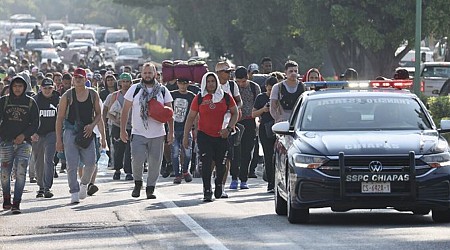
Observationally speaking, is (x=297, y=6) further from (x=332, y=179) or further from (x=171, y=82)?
(x=332, y=179)

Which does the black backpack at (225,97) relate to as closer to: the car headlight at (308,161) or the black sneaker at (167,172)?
the car headlight at (308,161)

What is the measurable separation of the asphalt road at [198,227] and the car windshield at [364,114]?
1.03 metres

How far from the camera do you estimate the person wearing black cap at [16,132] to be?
58.1 feet

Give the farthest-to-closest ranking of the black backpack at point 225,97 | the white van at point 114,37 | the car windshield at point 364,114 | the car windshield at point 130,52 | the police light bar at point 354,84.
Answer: the white van at point 114,37, the car windshield at point 130,52, the black backpack at point 225,97, the police light bar at point 354,84, the car windshield at point 364,114

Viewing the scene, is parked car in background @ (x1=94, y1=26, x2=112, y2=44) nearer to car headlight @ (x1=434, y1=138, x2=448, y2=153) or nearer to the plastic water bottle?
the plastic water bottle

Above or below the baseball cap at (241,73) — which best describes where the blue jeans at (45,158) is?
below

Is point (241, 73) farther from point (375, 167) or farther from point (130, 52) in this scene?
point (130, 52)

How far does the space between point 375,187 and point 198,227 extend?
74.3 inches

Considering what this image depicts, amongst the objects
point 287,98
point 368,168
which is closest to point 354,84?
point 287,98

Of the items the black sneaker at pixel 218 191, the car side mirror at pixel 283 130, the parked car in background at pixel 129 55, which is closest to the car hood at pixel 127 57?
the parked car in background at pixel 129 55

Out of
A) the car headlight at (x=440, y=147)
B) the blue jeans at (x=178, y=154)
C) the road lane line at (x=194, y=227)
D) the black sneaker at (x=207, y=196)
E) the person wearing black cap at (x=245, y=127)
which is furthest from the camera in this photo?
the blue jeans at (x=178, y=154)

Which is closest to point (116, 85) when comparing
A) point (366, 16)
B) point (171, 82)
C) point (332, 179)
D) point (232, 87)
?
point (171, 82)

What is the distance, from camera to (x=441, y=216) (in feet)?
48.8

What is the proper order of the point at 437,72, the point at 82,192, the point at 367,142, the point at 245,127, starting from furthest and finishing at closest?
1. the point at 437,72
2. the point at 245,127
3. the point at 82,192
4. the point at 367,142
